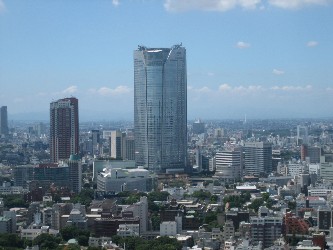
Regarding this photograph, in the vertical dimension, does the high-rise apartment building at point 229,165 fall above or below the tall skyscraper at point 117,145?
below

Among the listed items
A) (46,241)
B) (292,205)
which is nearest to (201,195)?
(292,205)

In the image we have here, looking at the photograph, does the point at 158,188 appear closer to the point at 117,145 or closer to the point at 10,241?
the point at 117,145

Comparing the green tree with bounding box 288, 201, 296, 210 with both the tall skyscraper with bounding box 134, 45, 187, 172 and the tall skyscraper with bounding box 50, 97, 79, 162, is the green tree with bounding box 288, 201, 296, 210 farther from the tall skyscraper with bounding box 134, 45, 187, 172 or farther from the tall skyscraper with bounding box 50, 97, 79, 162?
the tall skyscraper with bounding box 50, 97, 79, 162

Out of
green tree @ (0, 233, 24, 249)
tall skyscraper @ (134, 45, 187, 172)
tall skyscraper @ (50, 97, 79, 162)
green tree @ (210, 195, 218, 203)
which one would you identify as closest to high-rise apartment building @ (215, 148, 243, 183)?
tall skyscraper @ (134, 45, 187, 172)

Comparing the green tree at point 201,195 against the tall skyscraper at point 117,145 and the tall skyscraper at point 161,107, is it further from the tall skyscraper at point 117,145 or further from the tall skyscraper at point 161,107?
the tall skyscraper at point 117,145

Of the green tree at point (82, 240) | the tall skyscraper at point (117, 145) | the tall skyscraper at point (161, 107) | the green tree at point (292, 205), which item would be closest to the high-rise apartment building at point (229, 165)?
the tall skyscraper at point (161, 107)
